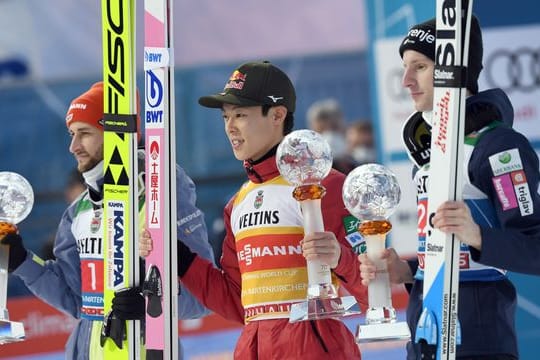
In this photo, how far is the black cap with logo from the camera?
4434mm

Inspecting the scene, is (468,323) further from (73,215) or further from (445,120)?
(73,215)

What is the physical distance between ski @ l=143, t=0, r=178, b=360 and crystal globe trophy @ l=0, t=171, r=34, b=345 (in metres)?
0.55

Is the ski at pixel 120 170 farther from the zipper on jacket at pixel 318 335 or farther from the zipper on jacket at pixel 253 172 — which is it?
the zipper on jacket at pixel 318 335

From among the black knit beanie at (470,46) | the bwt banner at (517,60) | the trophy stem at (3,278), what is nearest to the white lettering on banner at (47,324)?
the bwt banner at (517,60)

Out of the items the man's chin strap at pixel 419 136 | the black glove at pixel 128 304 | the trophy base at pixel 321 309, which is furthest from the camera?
the black glove at pixel 128 304

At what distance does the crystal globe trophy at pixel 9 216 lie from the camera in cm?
458

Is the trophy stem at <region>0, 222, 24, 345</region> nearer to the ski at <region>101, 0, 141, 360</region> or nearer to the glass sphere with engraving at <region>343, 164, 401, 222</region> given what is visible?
the ski at <region>101, 0, 141, 360</region>

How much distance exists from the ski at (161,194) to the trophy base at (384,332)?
0.90 m

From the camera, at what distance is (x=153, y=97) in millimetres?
4434

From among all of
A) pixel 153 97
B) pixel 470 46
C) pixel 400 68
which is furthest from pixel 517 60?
pixel 153 97

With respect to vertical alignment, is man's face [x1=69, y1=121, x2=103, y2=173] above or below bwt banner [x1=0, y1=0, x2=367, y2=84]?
below

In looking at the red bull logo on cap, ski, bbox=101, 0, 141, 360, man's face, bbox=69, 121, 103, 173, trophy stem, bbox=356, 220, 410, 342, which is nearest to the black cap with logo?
the red bull logo on cap

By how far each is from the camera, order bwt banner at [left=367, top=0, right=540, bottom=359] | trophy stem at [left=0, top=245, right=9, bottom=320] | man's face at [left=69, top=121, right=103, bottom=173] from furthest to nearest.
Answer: bwt banner at [left=367, top=0, right=540, bottom=359]
man's face at [left=69, top=121, right=103, bottom=173]
trophy stem at [left=0, top=245, right=9, bottom=320]

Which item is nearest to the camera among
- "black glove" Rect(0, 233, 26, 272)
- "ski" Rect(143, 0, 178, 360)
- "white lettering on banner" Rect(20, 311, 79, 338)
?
"ski" Rect(143, 0, 178, 360)
